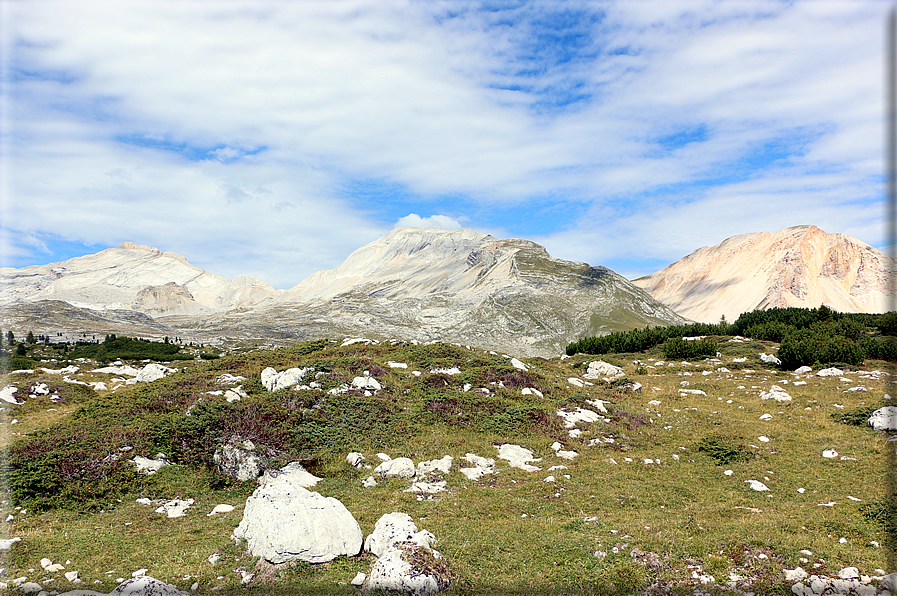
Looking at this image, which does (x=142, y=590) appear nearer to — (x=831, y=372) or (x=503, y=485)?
(x=503, y=485)

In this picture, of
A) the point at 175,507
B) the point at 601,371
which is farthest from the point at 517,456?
the point at 601,371

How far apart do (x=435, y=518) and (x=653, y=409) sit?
2112 cm

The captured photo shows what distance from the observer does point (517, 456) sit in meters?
20.2

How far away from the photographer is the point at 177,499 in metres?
16.1

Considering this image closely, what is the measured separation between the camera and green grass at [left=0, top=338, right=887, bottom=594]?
10812 mm

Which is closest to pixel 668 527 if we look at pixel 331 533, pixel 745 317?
pixel 331 533

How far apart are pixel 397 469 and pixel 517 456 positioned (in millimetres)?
5672

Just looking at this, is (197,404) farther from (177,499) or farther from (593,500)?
(593,500)

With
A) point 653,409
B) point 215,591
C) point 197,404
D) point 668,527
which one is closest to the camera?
point 215,591

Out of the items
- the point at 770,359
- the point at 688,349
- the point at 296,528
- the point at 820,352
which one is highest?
the point at 820,352

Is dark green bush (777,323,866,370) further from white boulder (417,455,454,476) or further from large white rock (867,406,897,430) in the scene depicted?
white boulder (417,455,454,476)

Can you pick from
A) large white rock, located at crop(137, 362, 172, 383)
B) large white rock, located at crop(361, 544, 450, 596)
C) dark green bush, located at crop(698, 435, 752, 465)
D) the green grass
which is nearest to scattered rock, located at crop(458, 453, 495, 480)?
the green grass

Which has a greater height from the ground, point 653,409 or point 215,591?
point 653,409

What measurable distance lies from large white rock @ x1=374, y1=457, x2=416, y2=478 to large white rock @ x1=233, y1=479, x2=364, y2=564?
5.90 m
